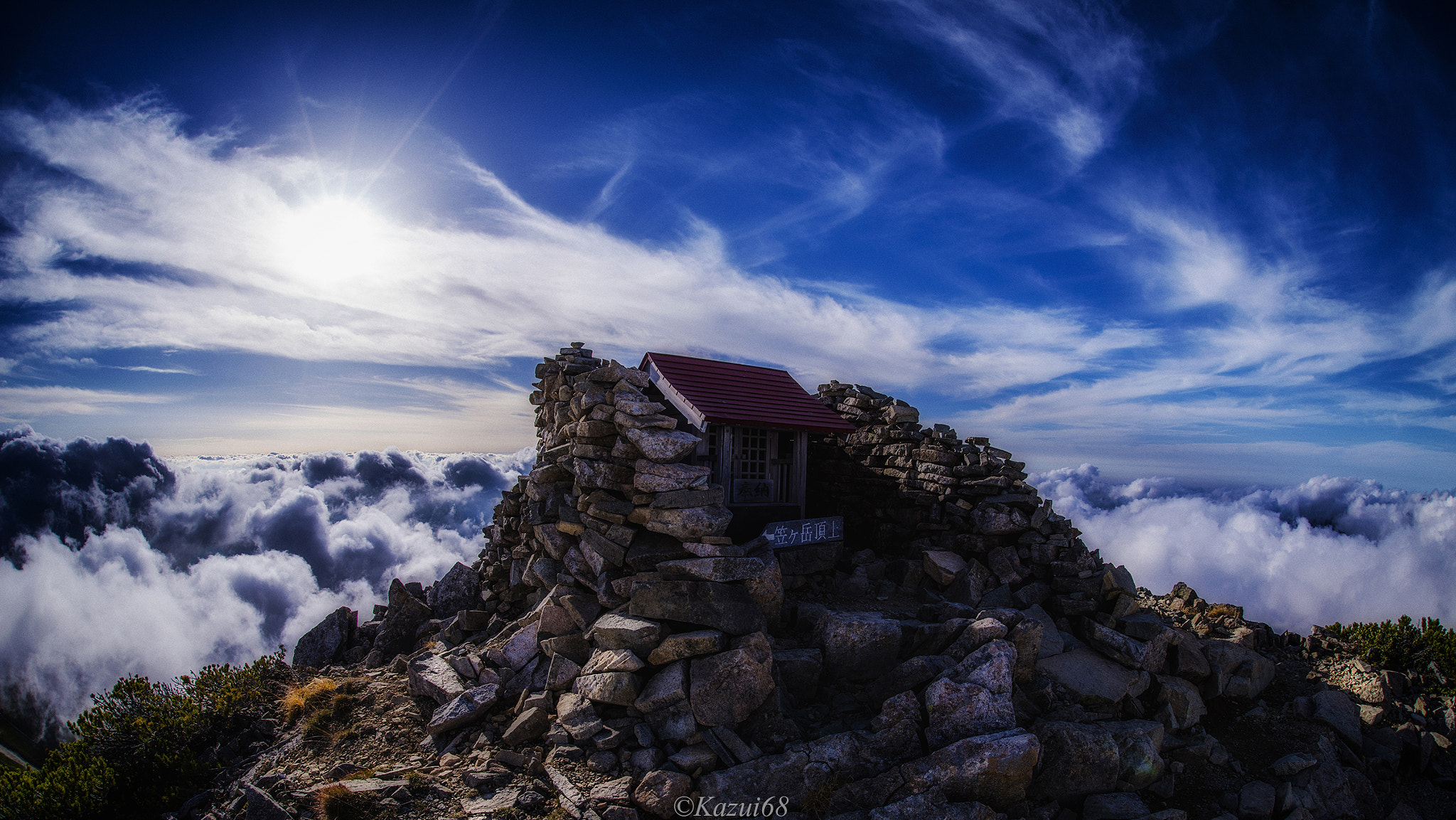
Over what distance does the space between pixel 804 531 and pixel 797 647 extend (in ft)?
13.4

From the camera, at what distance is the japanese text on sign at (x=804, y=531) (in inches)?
574

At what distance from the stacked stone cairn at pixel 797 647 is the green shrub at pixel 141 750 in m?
2.75

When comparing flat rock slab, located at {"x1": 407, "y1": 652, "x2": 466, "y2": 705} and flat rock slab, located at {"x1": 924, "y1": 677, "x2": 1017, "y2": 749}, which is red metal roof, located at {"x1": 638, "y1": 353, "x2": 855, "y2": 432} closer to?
flat rock slab, located at {"x1": 407, "y1": 652, "x2": 466, "y2": 705}

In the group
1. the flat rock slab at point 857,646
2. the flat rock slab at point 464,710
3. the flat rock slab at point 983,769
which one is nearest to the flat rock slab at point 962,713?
the flat rock slab at point 983,769

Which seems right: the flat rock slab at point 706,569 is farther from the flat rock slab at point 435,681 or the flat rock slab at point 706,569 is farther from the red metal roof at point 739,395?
the red metal roof at point 739,395

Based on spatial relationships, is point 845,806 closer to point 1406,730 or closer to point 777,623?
point 777,623

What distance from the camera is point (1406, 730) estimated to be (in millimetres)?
11711

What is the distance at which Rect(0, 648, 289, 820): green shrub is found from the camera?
9.71m

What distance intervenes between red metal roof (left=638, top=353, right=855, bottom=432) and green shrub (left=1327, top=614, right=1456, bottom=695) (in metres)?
12.7

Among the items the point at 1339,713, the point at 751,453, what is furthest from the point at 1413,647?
the point at 751,453

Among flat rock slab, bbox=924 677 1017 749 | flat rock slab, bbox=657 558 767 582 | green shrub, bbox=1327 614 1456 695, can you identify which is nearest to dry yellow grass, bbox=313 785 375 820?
A: flat rock slab, bbox=657 558 767 582

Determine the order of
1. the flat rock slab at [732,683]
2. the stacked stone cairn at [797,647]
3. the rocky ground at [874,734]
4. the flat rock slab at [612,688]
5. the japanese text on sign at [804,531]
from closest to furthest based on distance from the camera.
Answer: the rocky ground at [874,734] → the stacked stone cairn at [797,647] → the flat rock slab at [732,683] → the flat rock slab at [612,688] → the japanese text on sign at [804,531]

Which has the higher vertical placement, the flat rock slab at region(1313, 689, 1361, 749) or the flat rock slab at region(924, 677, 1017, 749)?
the flat rock slab at region(924, 677, 1017, 749)

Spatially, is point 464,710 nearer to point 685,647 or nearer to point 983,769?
point 685,647
